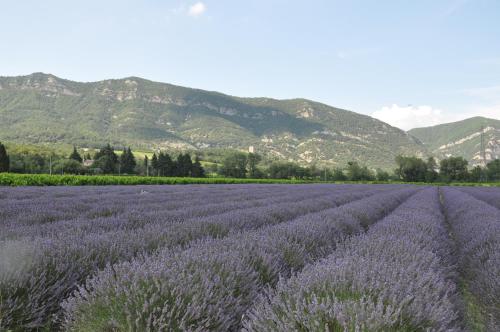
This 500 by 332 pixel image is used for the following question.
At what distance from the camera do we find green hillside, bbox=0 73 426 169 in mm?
138750

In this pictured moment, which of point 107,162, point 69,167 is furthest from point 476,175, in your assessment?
point 69,167

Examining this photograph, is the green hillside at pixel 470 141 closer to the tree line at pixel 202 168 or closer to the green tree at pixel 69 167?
the tree line at pixel 202 168

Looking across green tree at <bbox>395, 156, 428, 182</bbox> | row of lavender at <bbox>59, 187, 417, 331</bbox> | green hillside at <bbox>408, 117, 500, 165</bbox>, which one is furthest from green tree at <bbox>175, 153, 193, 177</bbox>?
green hillside at <bbox>408, 117, 500, 165</bbox>

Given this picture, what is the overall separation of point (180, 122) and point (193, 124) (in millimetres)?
6994

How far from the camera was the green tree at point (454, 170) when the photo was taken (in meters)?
75.2

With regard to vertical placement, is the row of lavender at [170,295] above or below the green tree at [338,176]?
above

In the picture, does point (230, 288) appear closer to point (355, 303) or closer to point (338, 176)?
point (355, 303)

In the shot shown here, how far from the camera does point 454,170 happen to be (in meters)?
76.2

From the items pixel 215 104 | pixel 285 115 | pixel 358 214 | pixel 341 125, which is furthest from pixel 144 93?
pixel 358 214

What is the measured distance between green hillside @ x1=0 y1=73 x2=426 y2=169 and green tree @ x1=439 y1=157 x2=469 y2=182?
5301cm

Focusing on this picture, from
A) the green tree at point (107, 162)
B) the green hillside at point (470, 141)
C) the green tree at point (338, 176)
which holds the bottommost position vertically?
the green tree at point (338, 176)

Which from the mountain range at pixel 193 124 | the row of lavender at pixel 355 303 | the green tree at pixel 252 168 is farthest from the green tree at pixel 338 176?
the row of lavender at pixel 355 303

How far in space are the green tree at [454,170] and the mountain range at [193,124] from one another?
5306cm

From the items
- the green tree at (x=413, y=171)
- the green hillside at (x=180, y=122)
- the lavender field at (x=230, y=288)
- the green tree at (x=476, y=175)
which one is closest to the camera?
the lavender field at (x=230, y=288)
